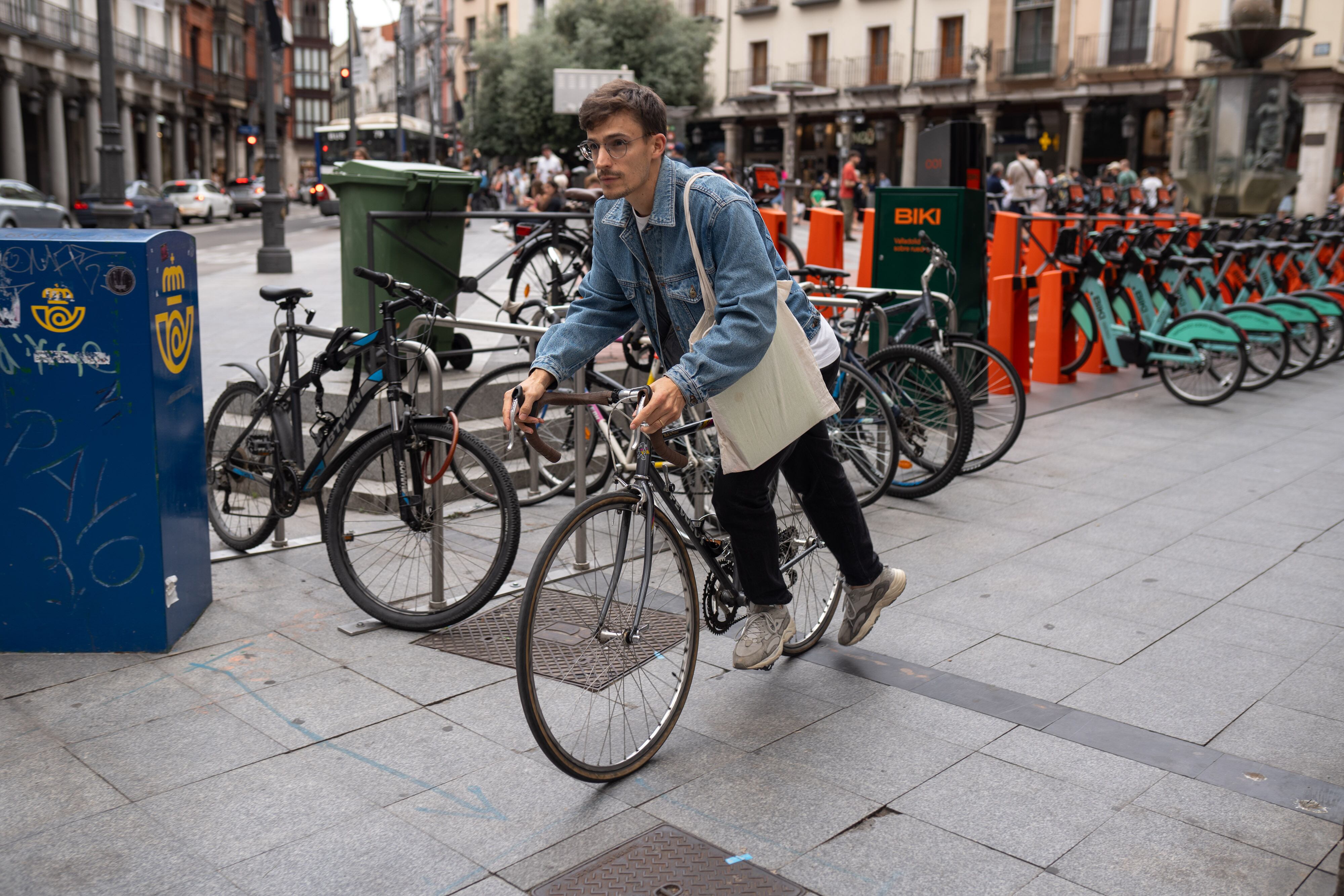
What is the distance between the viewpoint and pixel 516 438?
19.9 feet

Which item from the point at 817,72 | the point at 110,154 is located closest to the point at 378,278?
the point at 110,154

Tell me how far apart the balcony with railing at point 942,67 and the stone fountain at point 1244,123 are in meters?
27.4

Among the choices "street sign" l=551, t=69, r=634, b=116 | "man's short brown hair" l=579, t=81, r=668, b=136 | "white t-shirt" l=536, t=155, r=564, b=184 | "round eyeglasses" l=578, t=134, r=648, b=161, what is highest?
"street sign" l=551, t=69, r=634, b=116

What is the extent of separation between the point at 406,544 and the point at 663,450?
1694 mm

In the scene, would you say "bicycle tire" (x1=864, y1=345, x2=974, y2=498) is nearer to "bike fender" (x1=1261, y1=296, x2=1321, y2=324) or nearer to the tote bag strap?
the tote bag strap

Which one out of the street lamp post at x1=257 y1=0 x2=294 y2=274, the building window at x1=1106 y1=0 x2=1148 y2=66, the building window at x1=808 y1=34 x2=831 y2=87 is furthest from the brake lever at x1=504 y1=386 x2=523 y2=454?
the building window at x1=808 y1=34 x2=831 y2=87

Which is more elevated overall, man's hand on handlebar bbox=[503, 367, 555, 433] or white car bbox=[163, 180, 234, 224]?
white car bbox=[163, 180, 234, 224]

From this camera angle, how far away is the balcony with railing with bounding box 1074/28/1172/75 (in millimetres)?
38906

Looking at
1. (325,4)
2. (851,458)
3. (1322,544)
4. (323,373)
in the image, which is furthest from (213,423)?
(325,4)

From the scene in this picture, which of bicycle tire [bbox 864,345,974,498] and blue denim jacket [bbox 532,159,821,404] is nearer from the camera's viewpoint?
blue denim jacket [bbox 532,159,821,404]

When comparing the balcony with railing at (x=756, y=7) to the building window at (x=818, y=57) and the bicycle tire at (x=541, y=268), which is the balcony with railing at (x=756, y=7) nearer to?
the building window at (x=818, y=57)

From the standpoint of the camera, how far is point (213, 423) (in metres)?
5.28

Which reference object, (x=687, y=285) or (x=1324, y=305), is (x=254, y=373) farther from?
(x=1324, y=305)

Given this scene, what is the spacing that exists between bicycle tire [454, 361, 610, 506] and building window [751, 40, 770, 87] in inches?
1795
